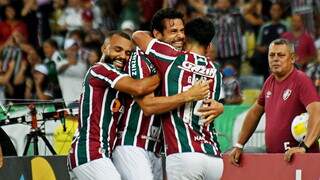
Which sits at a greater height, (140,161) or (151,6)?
(151,6)

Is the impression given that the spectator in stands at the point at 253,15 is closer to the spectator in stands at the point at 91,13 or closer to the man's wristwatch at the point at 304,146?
the spectator in stands at the point at 91,13

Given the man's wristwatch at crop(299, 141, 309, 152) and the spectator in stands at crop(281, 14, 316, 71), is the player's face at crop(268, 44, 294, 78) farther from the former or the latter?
the spectator in stands at crop(281, 14, 316, 71)

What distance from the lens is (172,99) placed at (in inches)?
341

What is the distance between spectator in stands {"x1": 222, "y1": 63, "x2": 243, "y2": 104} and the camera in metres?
16.7

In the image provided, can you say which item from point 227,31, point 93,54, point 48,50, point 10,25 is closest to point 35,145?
point 93,54

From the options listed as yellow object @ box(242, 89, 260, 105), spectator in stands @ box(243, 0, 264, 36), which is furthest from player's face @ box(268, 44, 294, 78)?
spectator in stands @ box(243, 0, 264, 36)

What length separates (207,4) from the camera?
66.7 feet

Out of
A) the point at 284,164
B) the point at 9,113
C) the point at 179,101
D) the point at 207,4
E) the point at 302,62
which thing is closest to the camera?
the point at 179,101

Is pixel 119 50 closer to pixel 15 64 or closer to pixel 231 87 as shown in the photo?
pixel 231 87

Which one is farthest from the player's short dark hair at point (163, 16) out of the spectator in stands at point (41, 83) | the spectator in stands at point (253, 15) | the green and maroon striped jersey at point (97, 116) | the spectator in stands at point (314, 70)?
the spectator in stands at point (253, 15)

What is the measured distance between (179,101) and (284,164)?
2084mm

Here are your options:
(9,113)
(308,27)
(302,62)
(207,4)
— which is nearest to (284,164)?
(9,113)

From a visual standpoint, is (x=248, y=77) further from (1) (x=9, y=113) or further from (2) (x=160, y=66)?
(2) (x=160, y=66)

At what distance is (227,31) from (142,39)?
9930mm
